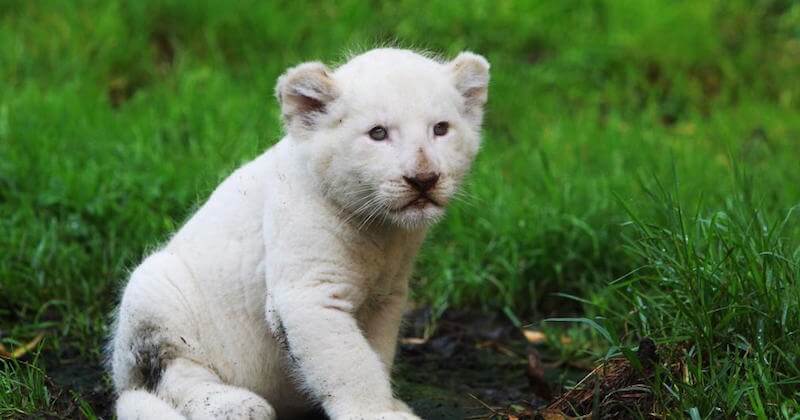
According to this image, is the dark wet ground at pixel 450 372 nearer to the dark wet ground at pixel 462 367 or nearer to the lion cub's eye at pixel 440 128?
the dark wet ground at pixel 462 367

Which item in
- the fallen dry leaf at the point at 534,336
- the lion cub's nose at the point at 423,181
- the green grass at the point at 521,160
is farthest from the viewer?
the fallen dry leaf at the point at 534,336

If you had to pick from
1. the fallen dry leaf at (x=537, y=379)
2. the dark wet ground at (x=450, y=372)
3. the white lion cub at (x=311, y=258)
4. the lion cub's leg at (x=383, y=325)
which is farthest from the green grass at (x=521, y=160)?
the lion cub's leg at (x=383, y=325)

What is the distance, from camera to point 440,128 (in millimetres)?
4207

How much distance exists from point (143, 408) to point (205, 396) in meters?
0.24

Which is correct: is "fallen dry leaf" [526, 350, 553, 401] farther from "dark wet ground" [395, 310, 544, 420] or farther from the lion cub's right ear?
the lion cub's right ear

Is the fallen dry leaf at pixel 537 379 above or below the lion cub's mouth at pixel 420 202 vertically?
below

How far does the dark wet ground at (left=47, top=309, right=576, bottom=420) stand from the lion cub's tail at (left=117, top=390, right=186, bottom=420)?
0.88ft

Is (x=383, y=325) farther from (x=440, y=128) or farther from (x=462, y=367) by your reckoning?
(x=462, y=367)

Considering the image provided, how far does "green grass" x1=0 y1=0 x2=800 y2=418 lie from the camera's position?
14.9 feet

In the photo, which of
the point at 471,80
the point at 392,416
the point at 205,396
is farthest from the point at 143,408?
the point at 471,80

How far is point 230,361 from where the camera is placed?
4.59 meters

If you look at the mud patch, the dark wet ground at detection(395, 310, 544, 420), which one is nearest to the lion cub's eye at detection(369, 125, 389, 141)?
the mud patch

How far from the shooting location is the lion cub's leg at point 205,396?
13.8 ft

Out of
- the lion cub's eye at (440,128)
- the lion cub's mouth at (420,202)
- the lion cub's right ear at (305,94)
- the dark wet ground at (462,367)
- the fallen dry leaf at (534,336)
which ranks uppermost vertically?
the lion cub's right ear at (305,94)
